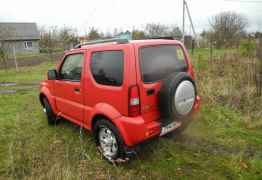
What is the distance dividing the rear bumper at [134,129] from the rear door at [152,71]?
4.8 inches

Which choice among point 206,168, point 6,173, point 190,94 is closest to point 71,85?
point 6,173

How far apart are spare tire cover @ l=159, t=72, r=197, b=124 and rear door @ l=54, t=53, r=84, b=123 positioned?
1425 mm

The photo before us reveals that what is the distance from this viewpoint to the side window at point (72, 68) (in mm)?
3332

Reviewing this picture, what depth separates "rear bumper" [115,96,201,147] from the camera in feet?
8.22

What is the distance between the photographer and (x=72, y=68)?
11.7 ft

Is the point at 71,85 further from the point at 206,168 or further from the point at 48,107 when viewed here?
the point at 206,168

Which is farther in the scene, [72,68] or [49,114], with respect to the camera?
[49,114]

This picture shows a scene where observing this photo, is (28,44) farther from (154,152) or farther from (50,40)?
(154,152)

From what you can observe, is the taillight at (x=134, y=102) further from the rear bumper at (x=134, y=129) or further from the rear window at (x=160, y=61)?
the rear window at (x=160, y=61)

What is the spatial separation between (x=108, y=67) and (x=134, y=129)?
37.4 inches

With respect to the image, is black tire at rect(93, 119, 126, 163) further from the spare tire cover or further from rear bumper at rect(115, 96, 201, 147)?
the spare tire cover

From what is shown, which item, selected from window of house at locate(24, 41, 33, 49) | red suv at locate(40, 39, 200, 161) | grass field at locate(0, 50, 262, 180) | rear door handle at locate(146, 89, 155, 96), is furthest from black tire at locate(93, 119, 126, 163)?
window of house at locate(24, 41, 33, 49)

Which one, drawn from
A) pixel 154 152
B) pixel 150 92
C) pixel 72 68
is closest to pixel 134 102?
pixel 150 92

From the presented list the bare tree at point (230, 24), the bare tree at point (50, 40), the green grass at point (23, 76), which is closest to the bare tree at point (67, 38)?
the bare tree at point (50, 40)
